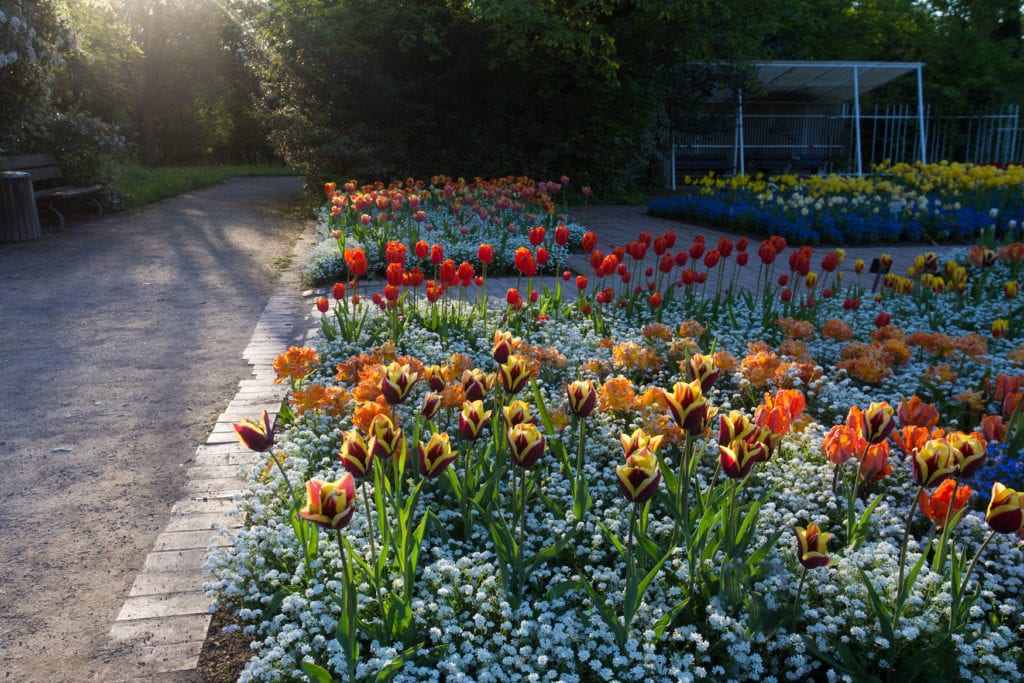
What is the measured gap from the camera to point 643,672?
6.42 ft

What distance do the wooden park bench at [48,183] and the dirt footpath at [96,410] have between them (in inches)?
84.2

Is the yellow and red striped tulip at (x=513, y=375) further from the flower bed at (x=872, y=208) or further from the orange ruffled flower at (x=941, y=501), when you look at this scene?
the flower bed at (x=872, y=208)

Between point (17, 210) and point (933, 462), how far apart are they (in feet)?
37.1

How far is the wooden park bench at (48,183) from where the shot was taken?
37.2 ft

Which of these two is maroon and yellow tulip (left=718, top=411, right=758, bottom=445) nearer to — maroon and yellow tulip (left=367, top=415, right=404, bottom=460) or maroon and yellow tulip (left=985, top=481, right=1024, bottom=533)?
maroon and yellow tulip (left=985, top=481, right=1024, bottom=533)

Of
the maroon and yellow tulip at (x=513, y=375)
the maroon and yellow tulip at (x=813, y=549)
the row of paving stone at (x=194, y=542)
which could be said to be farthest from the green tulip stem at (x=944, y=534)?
the row of paving stone at (x=194, y=542)

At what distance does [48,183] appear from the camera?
1324 cm

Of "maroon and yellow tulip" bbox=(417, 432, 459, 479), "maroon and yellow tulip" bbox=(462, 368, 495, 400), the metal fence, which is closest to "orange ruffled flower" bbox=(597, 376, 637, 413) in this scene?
"maroon and yellow tulip" bbox=(462, 368, 495, 400)

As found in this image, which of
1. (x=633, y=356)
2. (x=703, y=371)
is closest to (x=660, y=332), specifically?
(x=633, y=356)

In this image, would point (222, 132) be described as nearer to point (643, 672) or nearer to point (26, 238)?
point (26, 238)

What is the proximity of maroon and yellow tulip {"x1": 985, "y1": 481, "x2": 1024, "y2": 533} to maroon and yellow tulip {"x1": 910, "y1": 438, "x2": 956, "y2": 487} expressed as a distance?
13cm

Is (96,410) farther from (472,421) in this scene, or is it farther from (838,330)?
(838,330)

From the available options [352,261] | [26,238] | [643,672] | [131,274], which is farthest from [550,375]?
[26,238]

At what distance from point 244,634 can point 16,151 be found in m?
12.7
